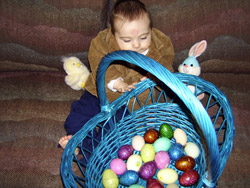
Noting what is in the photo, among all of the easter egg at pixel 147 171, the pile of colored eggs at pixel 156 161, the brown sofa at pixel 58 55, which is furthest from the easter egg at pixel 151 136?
the brown sofa at pixel 58 55

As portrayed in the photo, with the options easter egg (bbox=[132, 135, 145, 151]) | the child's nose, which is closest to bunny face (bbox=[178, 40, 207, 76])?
the child's nose

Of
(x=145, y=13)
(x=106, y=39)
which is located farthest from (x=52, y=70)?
(x=145, y=13)

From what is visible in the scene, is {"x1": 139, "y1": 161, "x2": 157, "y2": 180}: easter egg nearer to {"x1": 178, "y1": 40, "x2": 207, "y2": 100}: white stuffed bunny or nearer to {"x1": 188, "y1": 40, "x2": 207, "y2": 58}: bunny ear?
{"x1": 178, "y1": 40, "x2": 207, "y2": 100}: white stuffed bunny

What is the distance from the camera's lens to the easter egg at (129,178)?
0.94m

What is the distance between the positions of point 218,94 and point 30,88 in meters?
1.04

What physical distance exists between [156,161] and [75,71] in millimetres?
674

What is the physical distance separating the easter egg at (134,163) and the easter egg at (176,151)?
0.14 metres

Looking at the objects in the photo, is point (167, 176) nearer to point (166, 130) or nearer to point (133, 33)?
point (166, 130)

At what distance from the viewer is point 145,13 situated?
1.06m

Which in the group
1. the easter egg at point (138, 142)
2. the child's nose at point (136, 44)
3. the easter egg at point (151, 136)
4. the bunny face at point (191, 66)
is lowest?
the easter egg at point (138, 142)

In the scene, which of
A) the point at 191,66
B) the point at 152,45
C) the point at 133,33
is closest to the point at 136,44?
the point at 133,33

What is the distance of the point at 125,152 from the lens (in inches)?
40.3

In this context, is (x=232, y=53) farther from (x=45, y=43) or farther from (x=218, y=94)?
(x=45, y=43)

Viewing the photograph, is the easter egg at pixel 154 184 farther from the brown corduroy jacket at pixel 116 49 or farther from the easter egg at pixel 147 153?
the brown corduroy jacket at pixel 116 49
